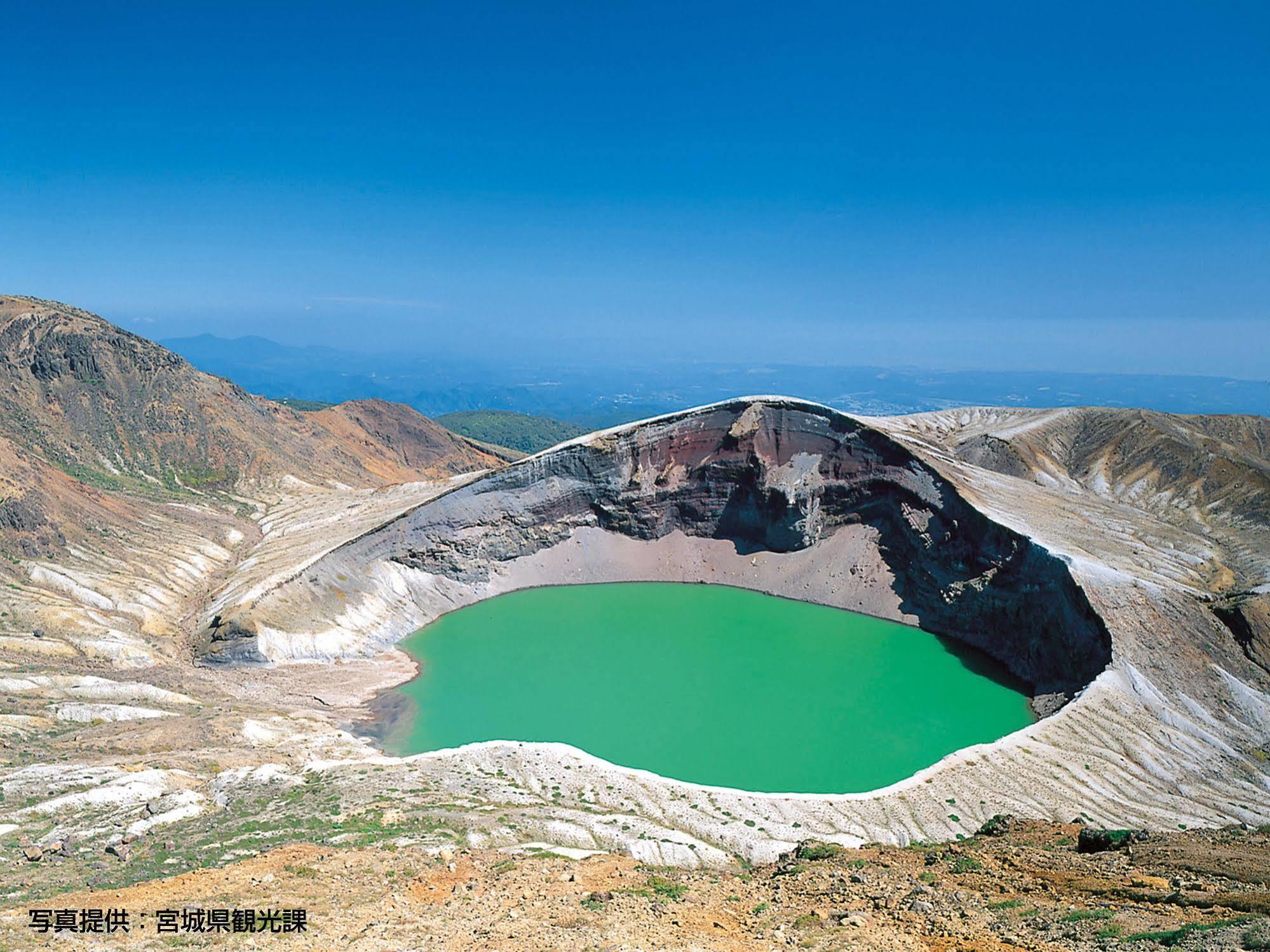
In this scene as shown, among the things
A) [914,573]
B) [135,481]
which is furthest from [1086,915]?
[135,481]

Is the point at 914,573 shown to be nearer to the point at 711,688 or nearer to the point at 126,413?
the point at 711,688

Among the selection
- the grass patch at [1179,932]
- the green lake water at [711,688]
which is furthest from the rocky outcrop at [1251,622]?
the grass patch at [1179,932]

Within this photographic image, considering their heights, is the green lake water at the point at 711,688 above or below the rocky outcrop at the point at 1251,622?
below

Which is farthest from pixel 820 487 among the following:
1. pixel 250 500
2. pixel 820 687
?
pixel 250 500

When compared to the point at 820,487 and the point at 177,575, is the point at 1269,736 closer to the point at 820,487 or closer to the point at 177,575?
the point at 820,487

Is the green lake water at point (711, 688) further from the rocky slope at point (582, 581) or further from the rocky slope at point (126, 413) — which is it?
the rocky slope at point (126, 413)
